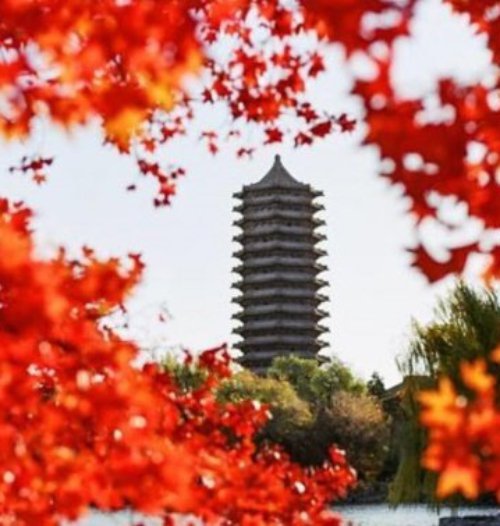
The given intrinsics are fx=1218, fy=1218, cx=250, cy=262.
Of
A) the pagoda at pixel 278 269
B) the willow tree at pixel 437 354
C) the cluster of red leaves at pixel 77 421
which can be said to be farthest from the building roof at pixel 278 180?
the cluster of red leaves at pixel 77 421

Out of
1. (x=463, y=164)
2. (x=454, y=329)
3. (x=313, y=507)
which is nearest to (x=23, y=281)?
(x=463, y=164)

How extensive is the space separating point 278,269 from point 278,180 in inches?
279

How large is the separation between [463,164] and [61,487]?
147 cm

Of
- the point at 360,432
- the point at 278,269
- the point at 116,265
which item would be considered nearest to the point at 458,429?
the point at 116,265

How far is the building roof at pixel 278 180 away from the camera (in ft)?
308

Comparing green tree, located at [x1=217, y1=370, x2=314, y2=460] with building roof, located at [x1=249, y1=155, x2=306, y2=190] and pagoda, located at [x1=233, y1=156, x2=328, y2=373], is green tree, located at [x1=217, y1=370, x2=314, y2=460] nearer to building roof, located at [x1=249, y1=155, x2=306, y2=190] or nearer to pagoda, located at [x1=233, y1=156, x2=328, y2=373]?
pagoda, located at [x1=233, y1=156, x2=328, y2=373]

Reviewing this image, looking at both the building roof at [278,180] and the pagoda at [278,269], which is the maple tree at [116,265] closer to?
the pagoda at [278,269]

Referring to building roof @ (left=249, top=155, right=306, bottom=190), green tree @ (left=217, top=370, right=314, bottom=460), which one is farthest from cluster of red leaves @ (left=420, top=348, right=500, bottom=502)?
building roof @ (left=249, top=155, right=306, bottom=190)

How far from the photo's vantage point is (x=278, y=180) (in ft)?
312

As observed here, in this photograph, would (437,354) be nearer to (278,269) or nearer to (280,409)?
(280,409)

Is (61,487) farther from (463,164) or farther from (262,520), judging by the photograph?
(262,520)

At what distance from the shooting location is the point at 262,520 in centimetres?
608

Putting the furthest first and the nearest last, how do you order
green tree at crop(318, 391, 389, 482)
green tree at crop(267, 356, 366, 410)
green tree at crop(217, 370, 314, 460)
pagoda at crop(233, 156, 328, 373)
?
pagoda at crop(233, 156, 328, 373)
green tree at crop(267, 356, 366, 410)
green tree at crop(217, 370, 314, 460)
green tree at crop(318, 391, 389, 482)

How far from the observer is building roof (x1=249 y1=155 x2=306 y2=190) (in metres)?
94.0
